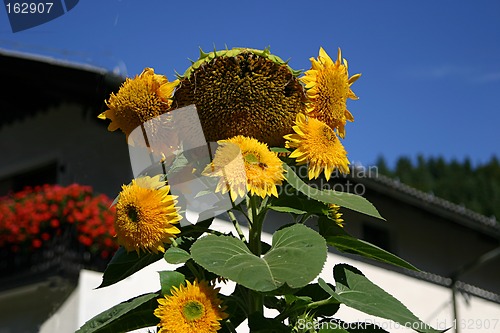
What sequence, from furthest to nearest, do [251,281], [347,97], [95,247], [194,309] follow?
[95,247]
[347,97]
[194,309]
[251,281]

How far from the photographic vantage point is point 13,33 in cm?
289

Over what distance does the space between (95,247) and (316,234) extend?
584cm

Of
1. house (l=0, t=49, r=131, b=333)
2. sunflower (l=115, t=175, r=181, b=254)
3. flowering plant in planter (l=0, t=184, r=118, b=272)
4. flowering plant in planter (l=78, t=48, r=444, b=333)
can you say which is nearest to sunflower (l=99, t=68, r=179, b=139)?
flowering plant in planter (l=78, t=48, r=444, b=333)

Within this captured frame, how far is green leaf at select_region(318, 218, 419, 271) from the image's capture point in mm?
1417

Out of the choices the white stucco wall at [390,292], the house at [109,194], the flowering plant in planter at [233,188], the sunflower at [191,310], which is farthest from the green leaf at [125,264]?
the white stucco wall at [390,292]

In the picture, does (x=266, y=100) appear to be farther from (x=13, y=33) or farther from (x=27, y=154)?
(x=27, y=154)

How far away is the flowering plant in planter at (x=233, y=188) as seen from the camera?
52.9 inches

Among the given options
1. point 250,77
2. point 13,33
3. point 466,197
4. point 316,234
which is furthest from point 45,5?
point 466,197

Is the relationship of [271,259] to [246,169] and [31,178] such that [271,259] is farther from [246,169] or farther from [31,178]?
[31,178]

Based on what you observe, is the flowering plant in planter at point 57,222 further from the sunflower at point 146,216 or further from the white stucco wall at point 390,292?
the sunflower at point 146,216

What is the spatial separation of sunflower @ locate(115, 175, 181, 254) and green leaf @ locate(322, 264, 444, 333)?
33 cm

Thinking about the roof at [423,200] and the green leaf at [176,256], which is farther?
the roof at [423,200]

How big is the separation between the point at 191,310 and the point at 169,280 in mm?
86

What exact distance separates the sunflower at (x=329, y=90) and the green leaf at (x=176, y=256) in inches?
14.5
